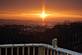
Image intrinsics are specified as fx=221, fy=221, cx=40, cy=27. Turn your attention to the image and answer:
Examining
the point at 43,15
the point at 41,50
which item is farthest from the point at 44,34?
the point at 41,50

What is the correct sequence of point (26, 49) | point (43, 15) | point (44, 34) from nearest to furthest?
point (26, 49) → point (44, 34) → point (43, 15)

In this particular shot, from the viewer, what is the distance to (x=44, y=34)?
9258 millimetres

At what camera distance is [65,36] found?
10906mm

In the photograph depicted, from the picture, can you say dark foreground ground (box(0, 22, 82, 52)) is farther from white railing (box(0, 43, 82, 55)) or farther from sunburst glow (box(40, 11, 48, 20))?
white railing (box(0, 43, 82, 55))

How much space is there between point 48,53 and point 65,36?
7640 millimetres

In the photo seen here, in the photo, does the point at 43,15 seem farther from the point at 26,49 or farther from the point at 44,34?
the point at 26,49

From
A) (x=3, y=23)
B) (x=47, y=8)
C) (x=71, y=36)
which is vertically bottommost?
(x=71, y=36)

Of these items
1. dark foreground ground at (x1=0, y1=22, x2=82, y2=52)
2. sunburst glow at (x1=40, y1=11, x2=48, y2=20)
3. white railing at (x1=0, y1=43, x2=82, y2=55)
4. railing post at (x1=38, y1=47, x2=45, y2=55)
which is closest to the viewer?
Result: white railing at (x1=0, y1=43, x2=82, y2=55)

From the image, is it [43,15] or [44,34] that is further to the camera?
[43,15]

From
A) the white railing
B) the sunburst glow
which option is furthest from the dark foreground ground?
the white railing

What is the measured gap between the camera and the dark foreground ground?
24.9 feet

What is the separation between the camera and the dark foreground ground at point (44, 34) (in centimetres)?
759

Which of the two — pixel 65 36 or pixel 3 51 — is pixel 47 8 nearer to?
pixel 65 36

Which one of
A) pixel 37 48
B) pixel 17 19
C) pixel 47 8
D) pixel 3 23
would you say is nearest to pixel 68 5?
pixel 47 8
